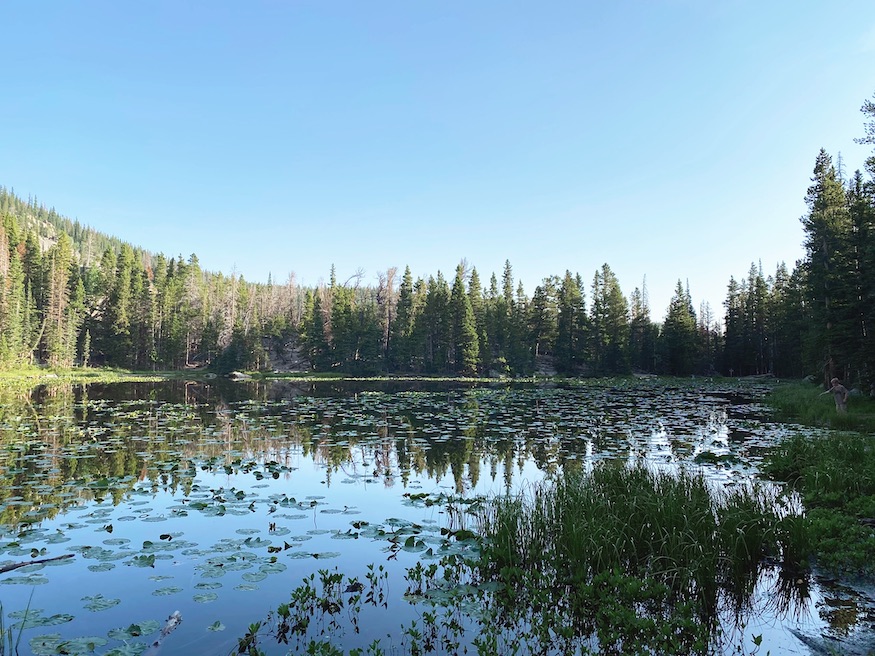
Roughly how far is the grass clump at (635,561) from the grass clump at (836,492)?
65cm

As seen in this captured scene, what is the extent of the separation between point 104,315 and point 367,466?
81.4 m

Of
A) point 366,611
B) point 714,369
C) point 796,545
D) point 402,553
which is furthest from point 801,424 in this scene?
point 714,369

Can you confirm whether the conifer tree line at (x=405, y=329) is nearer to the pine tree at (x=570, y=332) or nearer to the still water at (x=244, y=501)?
the pine tree at (x=570, y=332)

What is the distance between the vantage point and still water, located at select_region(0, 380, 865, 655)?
5.61 meters

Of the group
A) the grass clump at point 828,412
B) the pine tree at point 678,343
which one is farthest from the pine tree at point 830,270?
the pine tree at point 678,343

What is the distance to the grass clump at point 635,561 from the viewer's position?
5105 mm

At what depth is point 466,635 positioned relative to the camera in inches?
207

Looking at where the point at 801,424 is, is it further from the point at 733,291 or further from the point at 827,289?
the point at 733,291

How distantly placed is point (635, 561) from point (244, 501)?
7436mm

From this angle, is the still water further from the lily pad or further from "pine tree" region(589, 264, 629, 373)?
"pine tree" region(589, 264, 629, 373)

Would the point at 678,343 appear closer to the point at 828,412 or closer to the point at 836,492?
the point at 828,412

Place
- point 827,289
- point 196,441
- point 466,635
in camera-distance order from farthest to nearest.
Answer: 1. point 827,289
2. point 196,441
3. point 466,635

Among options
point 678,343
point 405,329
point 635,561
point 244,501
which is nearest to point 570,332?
point 678,343

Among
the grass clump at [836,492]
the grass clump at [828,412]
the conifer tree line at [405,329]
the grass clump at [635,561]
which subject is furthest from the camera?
the conifer tree line at [405,329]
